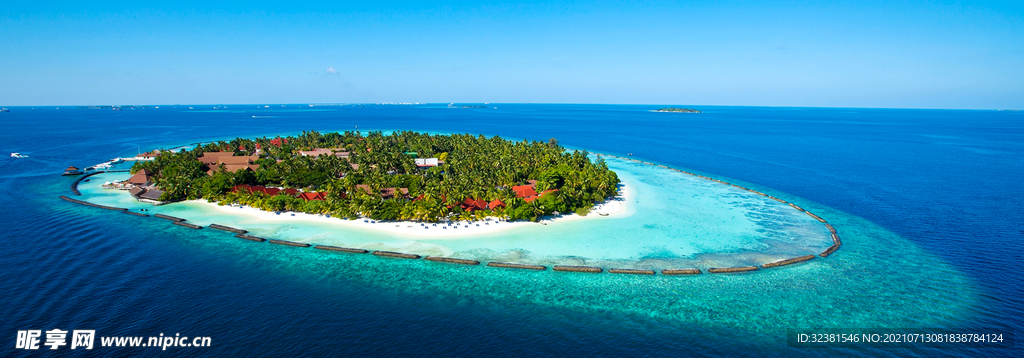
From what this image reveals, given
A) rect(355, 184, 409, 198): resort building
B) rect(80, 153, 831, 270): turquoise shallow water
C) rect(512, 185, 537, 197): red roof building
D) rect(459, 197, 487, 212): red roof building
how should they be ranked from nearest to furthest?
rect(80, 153, 831, 270): turquoise shallow water, rect(459, 197, 487, 212): red roof building, rect(355, 184, 409, 198): resort building, rect(512, 185, 537, 197): red roof building

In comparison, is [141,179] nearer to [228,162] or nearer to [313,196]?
[228,162]

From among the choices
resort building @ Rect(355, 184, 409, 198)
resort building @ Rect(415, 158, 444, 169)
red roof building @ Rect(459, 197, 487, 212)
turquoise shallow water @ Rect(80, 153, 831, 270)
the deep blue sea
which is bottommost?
the deep blue sea

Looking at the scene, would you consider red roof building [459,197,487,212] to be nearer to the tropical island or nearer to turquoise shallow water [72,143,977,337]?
the tropical island

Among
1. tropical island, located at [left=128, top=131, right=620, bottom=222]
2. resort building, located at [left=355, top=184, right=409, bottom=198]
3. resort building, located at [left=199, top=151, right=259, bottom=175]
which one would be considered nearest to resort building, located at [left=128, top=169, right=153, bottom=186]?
tropical island, located at [left=128, top=131, right=620, bottom=222]

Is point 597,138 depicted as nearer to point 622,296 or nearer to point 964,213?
point 964,213

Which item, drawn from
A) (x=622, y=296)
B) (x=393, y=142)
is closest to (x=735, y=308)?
(x=622, y=296)

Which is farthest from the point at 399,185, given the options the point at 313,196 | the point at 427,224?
the point at 427,224
